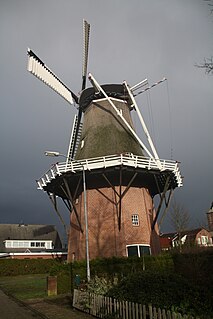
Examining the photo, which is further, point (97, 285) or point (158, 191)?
point (158, 191)

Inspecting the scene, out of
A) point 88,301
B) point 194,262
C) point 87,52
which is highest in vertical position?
point 87,52

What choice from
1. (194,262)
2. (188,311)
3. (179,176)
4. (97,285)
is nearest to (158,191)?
(179,176)

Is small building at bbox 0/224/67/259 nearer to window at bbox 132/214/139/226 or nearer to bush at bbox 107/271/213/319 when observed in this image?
window at bbox 132/214/139/226

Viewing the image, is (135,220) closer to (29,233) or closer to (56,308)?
(56,308)

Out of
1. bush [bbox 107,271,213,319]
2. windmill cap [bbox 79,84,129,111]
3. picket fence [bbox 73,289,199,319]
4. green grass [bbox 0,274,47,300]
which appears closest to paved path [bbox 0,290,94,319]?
picket fence [bbox 73,289,199,319]

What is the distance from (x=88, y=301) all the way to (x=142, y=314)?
3762 mm

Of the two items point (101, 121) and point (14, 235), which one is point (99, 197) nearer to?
point (101, 121)

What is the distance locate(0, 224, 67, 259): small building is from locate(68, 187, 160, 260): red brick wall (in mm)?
28446

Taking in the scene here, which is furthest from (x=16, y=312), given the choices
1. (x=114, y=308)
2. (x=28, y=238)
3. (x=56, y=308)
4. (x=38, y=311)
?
(x=28, y=238)

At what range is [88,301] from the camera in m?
12.1

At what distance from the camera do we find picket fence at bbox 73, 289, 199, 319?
799 centimetres

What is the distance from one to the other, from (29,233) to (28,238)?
118cm

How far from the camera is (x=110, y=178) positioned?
2653cm

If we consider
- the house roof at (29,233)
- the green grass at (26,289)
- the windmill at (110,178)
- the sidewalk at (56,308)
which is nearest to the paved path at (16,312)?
the sidewalk at (56,308)
